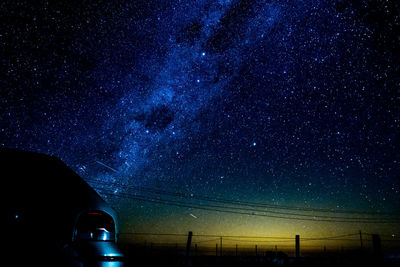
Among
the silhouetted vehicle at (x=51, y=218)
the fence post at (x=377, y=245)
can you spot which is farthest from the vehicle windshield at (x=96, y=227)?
the fence post at (x=377, y=245)

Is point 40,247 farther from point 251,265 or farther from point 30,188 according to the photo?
point 251,265

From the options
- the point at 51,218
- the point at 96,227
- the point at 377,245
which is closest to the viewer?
the point at 51,218

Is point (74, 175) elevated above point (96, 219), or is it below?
above

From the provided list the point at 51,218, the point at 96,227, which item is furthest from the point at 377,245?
the point at 51,218

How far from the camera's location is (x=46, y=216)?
6.50 feet

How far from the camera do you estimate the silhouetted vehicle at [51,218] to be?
1771 mm

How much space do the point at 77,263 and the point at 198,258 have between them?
108 cm

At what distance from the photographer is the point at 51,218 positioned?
1.98 m

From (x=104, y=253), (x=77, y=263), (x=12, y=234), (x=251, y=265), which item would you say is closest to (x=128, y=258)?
(x=104, y=253)

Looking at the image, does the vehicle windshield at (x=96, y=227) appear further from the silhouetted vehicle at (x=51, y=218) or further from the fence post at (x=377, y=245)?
the fence post at (x=377, y=245)

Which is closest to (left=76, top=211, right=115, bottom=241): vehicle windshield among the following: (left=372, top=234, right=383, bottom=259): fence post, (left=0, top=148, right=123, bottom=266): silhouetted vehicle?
(left=0, top=148, right=123, bottom=266): silhouetted vehicle

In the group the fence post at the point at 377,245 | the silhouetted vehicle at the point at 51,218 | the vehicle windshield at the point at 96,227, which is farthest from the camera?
the fence post at the point at 377,245

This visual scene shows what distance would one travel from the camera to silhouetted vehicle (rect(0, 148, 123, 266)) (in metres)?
1.77

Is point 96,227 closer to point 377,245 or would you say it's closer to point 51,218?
point 51,218
